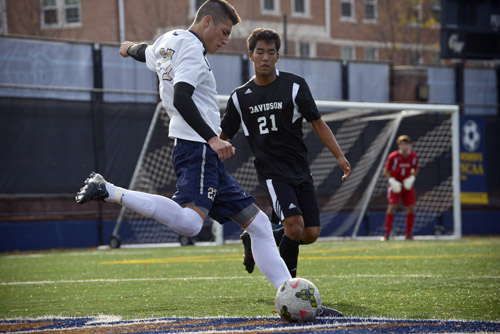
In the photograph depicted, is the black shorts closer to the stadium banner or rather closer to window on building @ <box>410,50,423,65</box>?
the stadium banner

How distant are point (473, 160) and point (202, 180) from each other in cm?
1316

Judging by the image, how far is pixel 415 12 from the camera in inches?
1086

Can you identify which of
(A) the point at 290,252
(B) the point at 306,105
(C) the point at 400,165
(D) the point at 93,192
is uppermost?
(B) the point at 306,105

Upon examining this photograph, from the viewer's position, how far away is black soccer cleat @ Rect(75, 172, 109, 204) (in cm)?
446

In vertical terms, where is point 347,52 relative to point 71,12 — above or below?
below

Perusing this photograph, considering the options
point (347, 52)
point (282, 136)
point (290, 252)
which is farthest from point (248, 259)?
point (347, 52)

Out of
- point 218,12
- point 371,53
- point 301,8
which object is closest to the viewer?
point 218,12

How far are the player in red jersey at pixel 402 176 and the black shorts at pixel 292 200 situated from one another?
862 cm

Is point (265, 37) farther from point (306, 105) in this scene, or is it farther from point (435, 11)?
point (435, 11)

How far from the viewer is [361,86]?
17703 millimetres

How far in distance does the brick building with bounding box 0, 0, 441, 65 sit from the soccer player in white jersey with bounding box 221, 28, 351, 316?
40.9 ft

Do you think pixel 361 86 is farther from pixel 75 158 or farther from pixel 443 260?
pixel 443 260

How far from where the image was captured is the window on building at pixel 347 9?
105 ft

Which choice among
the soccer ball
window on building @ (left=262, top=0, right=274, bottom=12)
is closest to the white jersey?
the soccer ball
